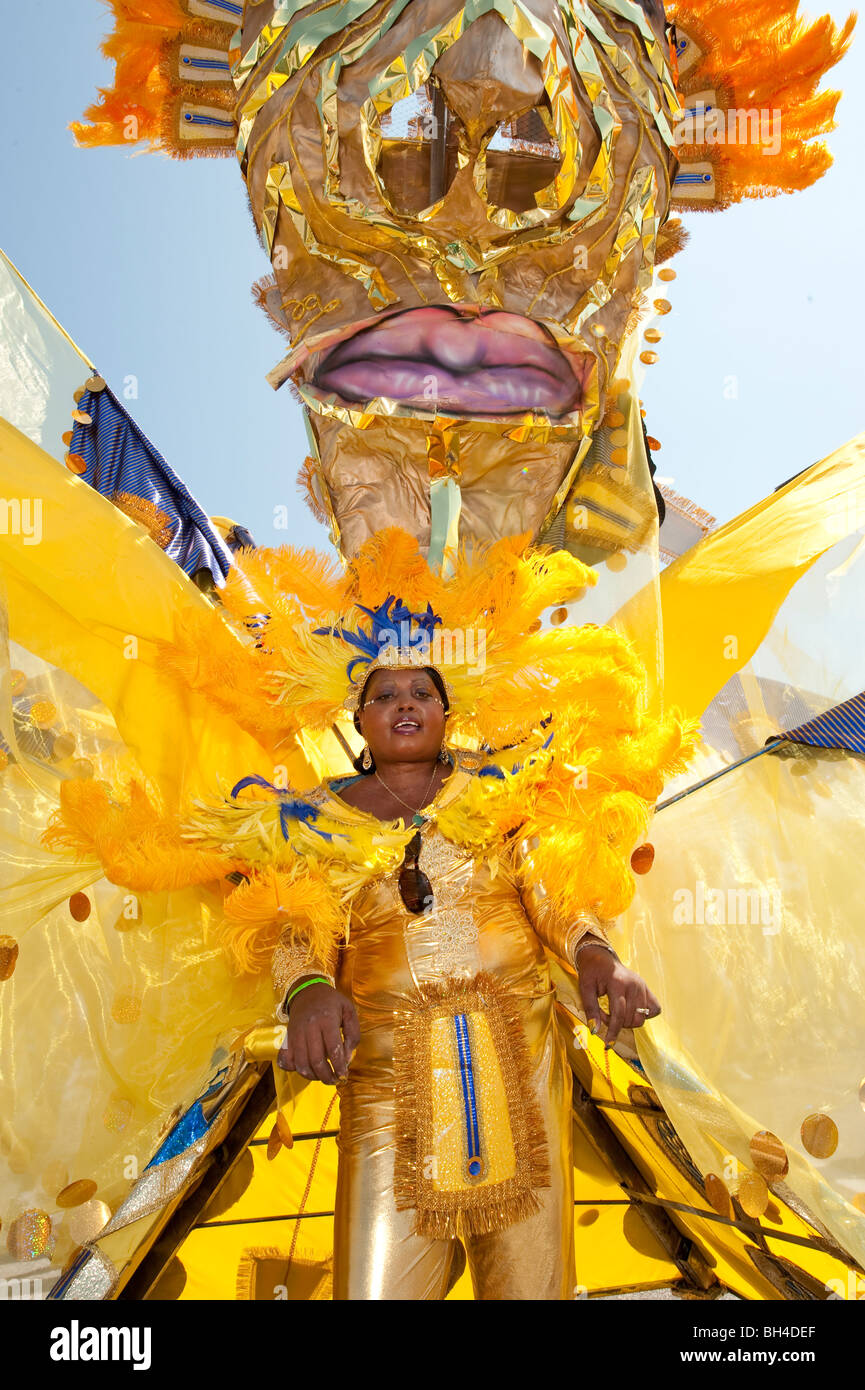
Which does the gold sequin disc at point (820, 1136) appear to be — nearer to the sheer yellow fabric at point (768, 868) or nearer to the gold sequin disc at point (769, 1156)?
the sheer yellow fabric at point (768, 868)

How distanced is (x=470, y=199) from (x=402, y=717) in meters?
1.56

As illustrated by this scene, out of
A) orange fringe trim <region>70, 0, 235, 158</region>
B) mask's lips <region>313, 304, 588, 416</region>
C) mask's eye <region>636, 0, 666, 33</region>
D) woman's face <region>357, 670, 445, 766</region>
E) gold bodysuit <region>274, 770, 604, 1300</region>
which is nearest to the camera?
gold bodysuit <region>274, 770, 604, 1300</region>

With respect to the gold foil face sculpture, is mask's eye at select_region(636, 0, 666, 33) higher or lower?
higher

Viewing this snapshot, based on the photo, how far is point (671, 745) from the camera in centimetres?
291

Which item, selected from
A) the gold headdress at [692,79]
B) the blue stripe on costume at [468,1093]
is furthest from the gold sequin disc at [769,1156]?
the gold headdress at [692,79]

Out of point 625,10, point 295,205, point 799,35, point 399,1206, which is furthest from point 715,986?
point 799,35

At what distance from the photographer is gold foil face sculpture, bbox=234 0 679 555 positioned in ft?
10.7

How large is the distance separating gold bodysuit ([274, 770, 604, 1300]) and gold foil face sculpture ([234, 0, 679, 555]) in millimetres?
1168

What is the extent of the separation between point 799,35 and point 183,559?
2.72 m

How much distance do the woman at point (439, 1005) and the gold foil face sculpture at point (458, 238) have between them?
2.75ft

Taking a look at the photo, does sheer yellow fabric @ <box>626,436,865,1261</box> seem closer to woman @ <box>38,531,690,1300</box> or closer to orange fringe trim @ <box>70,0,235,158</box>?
woman @ <box>38,531,690,1300</box>

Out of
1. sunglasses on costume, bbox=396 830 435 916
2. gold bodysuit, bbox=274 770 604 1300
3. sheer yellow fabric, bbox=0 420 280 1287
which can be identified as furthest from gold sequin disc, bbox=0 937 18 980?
sunglasses on costume, bbox=396 830 435 916

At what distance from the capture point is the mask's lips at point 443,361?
342cm
